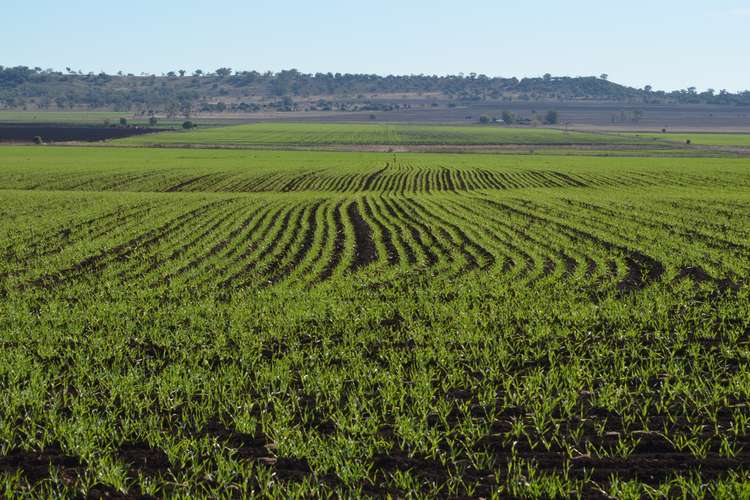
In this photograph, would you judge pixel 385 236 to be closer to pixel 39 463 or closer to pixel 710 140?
pixel 39 463

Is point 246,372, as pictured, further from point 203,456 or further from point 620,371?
point 620,371

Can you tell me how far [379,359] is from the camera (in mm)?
11438

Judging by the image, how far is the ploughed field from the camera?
24.7 feet

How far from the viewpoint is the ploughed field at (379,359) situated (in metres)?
7.54

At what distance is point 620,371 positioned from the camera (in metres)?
10.2

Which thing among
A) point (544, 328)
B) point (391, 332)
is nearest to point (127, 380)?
point (391, 332)

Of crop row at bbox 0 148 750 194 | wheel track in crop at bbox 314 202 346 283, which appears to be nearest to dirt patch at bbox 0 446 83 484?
wheel track in crop at bbox 314 202 346 283

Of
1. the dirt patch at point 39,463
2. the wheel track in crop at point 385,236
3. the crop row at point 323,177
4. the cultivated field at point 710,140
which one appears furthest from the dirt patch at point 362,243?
the cultivated field at point 710,140

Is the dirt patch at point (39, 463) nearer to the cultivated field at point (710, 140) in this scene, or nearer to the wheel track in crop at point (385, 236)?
the wheel track in crop at point (385, 236)

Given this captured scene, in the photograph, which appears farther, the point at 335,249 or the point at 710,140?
the point at 710,140

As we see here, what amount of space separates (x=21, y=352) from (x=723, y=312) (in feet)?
44.7

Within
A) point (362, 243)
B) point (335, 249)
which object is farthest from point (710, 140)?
point (335, 249)

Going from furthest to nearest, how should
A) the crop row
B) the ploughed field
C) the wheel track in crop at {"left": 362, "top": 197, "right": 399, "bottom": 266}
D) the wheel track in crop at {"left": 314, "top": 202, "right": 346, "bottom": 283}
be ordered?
1. the crop row
2. the wheel track in crop at {"left": 362, "top": 197, "right": 399, "bottom": 266}
3. the wheel track in crop at {"left": 314, "top": 202, "right": 346, "bottom": 283}
4. the ploughed field

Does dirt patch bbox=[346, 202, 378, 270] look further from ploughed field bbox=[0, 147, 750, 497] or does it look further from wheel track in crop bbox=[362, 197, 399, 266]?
wheel track in crop bbox=[362, 197, 399, 266]
